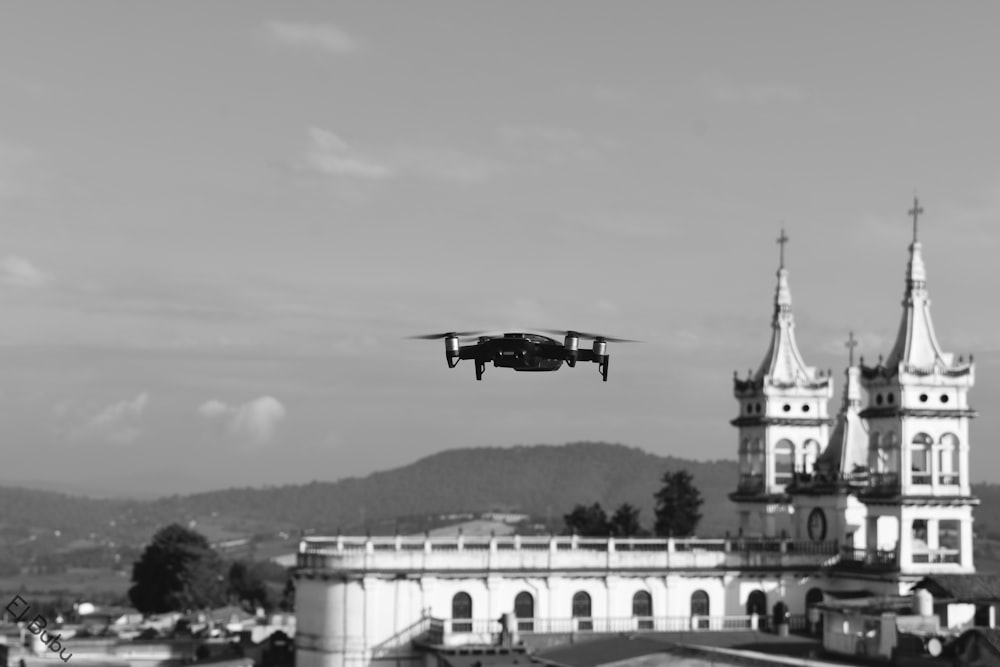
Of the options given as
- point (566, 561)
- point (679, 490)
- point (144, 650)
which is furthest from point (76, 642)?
point (679, 490)

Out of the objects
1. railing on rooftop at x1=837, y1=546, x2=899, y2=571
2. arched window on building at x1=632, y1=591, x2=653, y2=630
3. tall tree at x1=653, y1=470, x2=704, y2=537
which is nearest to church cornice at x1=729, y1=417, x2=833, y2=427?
railing on rooftop at x1=837, y1=546, x2=899, y2=571

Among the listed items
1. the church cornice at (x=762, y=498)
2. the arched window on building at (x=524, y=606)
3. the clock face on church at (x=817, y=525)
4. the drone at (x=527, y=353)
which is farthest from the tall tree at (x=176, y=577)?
→ the drone at (x=527, y=353)

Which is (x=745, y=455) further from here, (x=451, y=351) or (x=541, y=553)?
(x=451, y=351)

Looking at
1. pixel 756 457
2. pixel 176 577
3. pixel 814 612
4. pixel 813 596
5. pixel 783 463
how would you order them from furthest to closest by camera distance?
pixel 176 577
pixel 783 463
pixel 756 457
pixel 813 596
pixel 814 612

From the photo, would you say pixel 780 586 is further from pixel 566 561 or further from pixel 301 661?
pixel 301 661

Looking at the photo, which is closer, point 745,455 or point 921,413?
point 921,413

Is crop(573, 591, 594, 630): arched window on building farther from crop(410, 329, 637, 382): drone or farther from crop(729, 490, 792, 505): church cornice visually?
crop(410, 329, 637, 382): drone

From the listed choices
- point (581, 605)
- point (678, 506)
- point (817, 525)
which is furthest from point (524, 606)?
point (678, 506)
